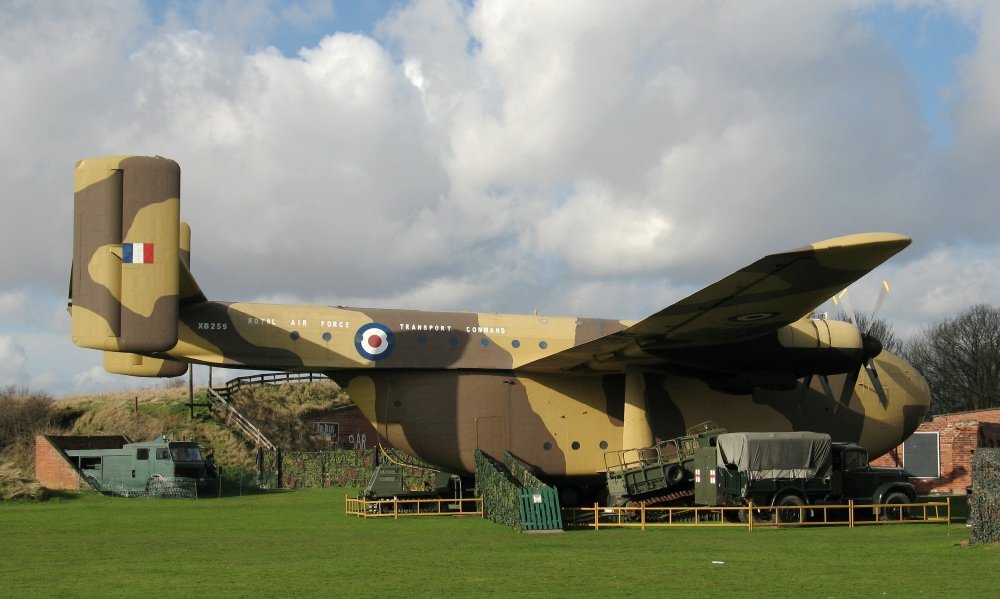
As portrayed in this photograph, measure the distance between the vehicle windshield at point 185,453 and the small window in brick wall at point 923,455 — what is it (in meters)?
26.2

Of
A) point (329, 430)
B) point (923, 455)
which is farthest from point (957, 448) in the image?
point (329, 430)

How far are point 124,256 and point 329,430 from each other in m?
35.7

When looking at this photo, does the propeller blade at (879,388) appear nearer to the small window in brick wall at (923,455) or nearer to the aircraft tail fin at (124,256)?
the small window in brick wall at (923,455)

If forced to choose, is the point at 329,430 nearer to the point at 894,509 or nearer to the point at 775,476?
the point at 775,476

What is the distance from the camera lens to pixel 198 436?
4972 cm

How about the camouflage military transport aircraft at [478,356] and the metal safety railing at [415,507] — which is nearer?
the camouflage military transport aircraft at [478,356]

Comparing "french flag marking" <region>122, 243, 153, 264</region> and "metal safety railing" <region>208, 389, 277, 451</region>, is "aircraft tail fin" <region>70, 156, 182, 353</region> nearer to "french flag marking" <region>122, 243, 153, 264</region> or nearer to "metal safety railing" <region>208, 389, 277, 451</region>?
"french flag marking" <region>122, 243, 153, 264</region>

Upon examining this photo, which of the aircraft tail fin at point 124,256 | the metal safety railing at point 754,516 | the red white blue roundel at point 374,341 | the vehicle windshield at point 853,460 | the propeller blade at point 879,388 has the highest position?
the aircraft tail fin at point 124,256

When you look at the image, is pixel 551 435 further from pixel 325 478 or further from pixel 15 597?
pixel 325 478

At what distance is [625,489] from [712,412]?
11.7ft

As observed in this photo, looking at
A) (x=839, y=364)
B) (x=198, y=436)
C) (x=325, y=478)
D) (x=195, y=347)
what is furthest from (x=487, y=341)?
(x=198, y=436)

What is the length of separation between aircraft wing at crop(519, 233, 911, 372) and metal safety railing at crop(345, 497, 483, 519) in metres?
3.68

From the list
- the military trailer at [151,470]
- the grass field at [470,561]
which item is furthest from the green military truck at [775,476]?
the military trailer at [151,470]

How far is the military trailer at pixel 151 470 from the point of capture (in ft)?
117
